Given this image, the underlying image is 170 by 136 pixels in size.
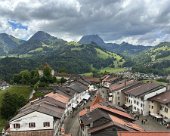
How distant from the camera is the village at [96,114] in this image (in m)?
52.4

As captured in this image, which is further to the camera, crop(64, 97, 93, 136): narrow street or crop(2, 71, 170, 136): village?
crop(64, 97, 93, 136): narrow street

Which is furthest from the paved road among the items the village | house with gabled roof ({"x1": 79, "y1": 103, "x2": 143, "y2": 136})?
house with gabled roof ({"x1": 79, "y1": 103, "x2": 143, "y2": 136})

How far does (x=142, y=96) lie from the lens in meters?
87.1

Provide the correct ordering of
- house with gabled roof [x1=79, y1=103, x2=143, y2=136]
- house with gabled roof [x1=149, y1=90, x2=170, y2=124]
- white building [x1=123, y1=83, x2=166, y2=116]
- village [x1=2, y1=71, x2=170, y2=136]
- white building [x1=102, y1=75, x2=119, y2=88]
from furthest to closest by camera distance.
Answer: white building [x1=102, y1=75, x2=119, y2=88] → white building [x1=123, y1=83, x2=166, y2=116] → house with gabled roof [x1=149, y1=90, x2=170, y2=124] → village [x1=2, y1=71, x2=170, y2=136] → house with gabled roof [x1=79, y1=103, x2=143, y2=136]

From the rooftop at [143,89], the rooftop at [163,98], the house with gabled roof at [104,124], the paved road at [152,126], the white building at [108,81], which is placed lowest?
the paved road at [152,126]

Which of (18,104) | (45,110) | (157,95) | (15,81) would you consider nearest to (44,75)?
(15,81)

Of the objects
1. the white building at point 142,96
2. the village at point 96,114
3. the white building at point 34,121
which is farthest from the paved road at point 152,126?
the white building at point 34,121

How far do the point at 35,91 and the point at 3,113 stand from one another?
23439mm

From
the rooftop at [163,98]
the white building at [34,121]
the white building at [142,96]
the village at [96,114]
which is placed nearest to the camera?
the village at [96,114]

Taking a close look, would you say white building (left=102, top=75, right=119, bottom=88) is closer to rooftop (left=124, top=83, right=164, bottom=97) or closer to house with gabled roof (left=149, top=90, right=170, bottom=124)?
rooftop (left=124, top=83, right=164, bottom=97)

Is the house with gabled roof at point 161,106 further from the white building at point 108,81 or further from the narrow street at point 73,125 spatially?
the white building at point 108,81

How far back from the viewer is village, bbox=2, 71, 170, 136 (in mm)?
52375

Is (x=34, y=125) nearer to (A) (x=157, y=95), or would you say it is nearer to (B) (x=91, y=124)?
(B) (x=91, y=124)

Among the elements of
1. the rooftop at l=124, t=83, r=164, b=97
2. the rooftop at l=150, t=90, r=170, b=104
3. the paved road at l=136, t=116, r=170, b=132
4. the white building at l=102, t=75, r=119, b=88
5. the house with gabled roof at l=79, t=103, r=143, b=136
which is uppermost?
the white building at l=102, t=75, r=119, b=88
